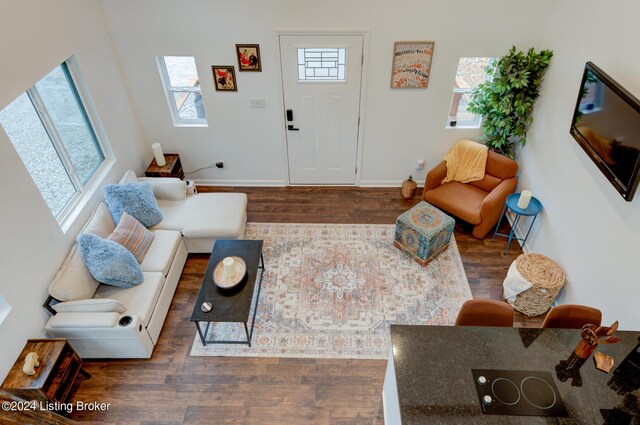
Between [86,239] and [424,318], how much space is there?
340cm

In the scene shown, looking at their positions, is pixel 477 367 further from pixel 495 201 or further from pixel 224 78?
pixel 224 78

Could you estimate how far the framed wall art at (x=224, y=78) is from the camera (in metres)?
5.08

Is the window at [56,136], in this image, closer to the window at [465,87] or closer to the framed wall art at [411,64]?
the framed wall art at [411,64]

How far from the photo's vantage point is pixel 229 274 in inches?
157

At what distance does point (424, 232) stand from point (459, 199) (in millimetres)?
949

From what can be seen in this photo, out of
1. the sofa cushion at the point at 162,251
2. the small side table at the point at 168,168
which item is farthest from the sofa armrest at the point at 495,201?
the small side table at the point at 168,168

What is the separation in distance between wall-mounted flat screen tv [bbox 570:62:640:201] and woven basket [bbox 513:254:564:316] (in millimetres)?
1162

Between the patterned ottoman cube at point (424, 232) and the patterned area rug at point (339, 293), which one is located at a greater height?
the patterned ottoman cube at point (424, 232)

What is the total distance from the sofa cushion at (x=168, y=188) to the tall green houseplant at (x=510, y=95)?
3708mm

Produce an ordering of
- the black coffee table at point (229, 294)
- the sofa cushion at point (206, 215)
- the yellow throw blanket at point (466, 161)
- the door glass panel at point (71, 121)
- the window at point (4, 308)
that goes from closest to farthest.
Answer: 1. the window at point (4, 308)
2. the black coffee table at point (229, 294)
3. the door glass panel at point (71, 121)
4. the sofa cushion at point (206, 215)
5. the yellow throw blanket at point (466, 161)

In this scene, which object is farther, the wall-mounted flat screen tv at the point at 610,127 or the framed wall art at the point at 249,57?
the framed wall art at the point at 249,57

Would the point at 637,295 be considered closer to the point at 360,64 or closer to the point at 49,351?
the point at 360,64

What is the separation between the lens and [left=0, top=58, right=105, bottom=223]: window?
367cm

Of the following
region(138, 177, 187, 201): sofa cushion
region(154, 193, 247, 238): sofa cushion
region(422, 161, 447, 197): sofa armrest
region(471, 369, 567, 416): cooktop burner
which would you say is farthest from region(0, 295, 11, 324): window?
region(422, 161, 447, 197): sofa armrest
